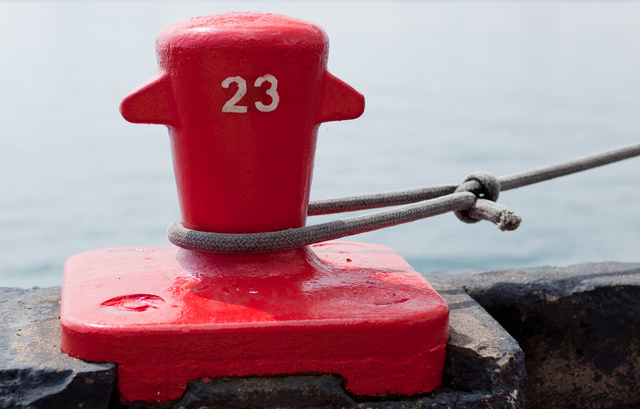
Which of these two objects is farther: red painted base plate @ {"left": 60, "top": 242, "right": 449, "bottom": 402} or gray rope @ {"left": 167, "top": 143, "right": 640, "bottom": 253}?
gray rope @ {"left": 167, "top": 143, "right": 640, "bottom": 253}

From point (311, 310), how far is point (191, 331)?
0.15 meters

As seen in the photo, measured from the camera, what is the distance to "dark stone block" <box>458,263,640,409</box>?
4.24 ft

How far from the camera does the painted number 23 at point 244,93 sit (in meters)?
0.95

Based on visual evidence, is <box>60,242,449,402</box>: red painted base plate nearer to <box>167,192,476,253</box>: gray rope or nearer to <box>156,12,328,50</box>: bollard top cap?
<box>167,192,476,253</box>: gray rope

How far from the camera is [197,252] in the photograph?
106 cm

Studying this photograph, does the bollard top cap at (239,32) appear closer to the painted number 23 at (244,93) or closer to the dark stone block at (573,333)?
the painted number 23 at (244,93)

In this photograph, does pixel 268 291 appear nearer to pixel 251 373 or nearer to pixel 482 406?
pixel 251 373

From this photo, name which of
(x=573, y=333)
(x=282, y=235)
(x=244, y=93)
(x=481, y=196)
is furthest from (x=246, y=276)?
(x=573, y=333)

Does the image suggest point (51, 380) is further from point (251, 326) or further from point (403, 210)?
point (403, 210)

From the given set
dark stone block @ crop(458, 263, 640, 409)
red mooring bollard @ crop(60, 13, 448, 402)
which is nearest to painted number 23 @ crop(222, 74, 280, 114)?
red mooring bollard @ crop(60, 13, 448, 402)

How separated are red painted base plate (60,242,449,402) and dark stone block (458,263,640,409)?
331 mm

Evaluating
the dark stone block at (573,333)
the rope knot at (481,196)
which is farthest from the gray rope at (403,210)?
the dark stone block at (573,333)

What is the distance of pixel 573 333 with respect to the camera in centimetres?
129

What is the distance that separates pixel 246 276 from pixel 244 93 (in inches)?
9.5
